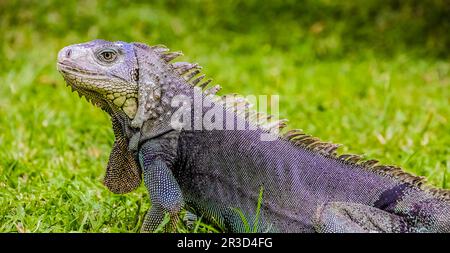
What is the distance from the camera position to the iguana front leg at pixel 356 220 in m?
4.37

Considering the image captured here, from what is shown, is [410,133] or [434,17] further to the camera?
[434,17]

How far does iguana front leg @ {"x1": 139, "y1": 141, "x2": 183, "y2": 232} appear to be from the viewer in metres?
4.41

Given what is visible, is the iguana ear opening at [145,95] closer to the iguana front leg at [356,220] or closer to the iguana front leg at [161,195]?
the iguana front leg at [161,195]

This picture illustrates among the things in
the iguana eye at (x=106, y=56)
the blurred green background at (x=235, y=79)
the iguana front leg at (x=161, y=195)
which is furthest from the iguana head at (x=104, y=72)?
the blurred green background at (x=235, y=79)

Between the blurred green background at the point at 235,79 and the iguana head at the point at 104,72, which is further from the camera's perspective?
the blurred green background at the point at 235,79

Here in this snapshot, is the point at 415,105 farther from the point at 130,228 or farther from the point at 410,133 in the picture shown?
the point at 130,228

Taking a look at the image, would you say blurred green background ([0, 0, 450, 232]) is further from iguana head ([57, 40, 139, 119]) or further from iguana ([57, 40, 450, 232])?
iguana head ([57, 40, 139, 119])

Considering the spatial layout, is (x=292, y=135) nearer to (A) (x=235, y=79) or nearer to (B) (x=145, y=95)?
(B) (x=145, y=95)

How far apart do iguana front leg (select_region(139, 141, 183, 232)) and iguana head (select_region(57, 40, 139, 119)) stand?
38 cm

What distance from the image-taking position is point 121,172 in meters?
4.89

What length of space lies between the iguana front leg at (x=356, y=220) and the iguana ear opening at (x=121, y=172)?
3.78 feet

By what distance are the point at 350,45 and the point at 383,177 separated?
6506mm
